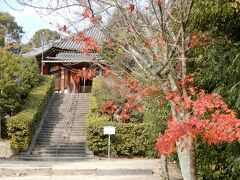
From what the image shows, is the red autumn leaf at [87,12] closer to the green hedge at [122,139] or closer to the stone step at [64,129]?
the green hedge at [122,139]

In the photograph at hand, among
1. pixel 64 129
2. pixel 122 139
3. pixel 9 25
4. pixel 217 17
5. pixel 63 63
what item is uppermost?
pixel 9 25

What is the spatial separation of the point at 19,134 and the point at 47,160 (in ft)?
6.60

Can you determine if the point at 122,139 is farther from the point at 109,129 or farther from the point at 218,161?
the point at 218,161

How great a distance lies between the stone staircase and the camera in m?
21.5

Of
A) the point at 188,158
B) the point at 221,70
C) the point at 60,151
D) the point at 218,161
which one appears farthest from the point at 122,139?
the point at 188,158

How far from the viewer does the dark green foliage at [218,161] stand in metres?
7.20

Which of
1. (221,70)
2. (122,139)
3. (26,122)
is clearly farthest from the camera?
(122,139)

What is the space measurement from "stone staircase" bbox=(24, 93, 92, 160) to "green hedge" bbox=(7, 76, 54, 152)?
2.60 feet

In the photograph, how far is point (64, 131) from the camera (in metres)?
24.5

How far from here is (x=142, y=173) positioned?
15141mm

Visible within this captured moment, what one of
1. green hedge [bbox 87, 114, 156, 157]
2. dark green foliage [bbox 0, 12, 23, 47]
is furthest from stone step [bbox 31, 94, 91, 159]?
dark green foliage [bbox 0, 12, 23, 47]

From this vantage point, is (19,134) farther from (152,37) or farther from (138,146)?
(152,37)

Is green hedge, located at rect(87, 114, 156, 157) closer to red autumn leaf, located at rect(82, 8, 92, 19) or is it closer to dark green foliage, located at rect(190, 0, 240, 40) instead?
dark green foliage, located at rect(190, 0, 240, 40)

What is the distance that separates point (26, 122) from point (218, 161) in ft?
46.3
